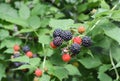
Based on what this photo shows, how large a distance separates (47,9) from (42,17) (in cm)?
6

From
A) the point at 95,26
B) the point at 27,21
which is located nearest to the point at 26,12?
the point at 27,21

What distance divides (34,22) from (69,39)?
488 millimetres

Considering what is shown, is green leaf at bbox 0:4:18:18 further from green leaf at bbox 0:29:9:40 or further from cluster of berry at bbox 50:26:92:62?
cluster of berry at bbox 50:26:92:62

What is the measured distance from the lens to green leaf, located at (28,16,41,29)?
2.06 m

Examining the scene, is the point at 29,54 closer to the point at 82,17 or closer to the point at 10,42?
the point at 10,42

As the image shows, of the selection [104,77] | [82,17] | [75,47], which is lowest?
[104,77]

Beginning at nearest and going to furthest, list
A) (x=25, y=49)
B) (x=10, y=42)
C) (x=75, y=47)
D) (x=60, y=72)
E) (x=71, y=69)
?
(x=75, y=47)
(x=60, y=72)
(x=71, y=69)
(x=25, y=49)
(x=10, y=42)

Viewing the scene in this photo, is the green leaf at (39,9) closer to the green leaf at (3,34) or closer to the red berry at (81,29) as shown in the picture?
the green leaf at (3,34)

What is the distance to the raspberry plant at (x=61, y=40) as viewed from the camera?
1.69 metres

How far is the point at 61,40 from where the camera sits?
1.64 meters

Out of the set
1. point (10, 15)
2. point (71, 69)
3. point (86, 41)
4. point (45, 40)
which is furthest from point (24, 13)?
point (86, 41)

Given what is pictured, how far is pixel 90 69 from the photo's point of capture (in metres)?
1.97

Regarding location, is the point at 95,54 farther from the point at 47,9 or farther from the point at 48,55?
the point at 47,9

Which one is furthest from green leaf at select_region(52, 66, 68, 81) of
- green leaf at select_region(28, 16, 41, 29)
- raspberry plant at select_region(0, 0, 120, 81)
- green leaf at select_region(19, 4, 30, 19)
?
green leaf at select_region(19, 4, 30, 19)
